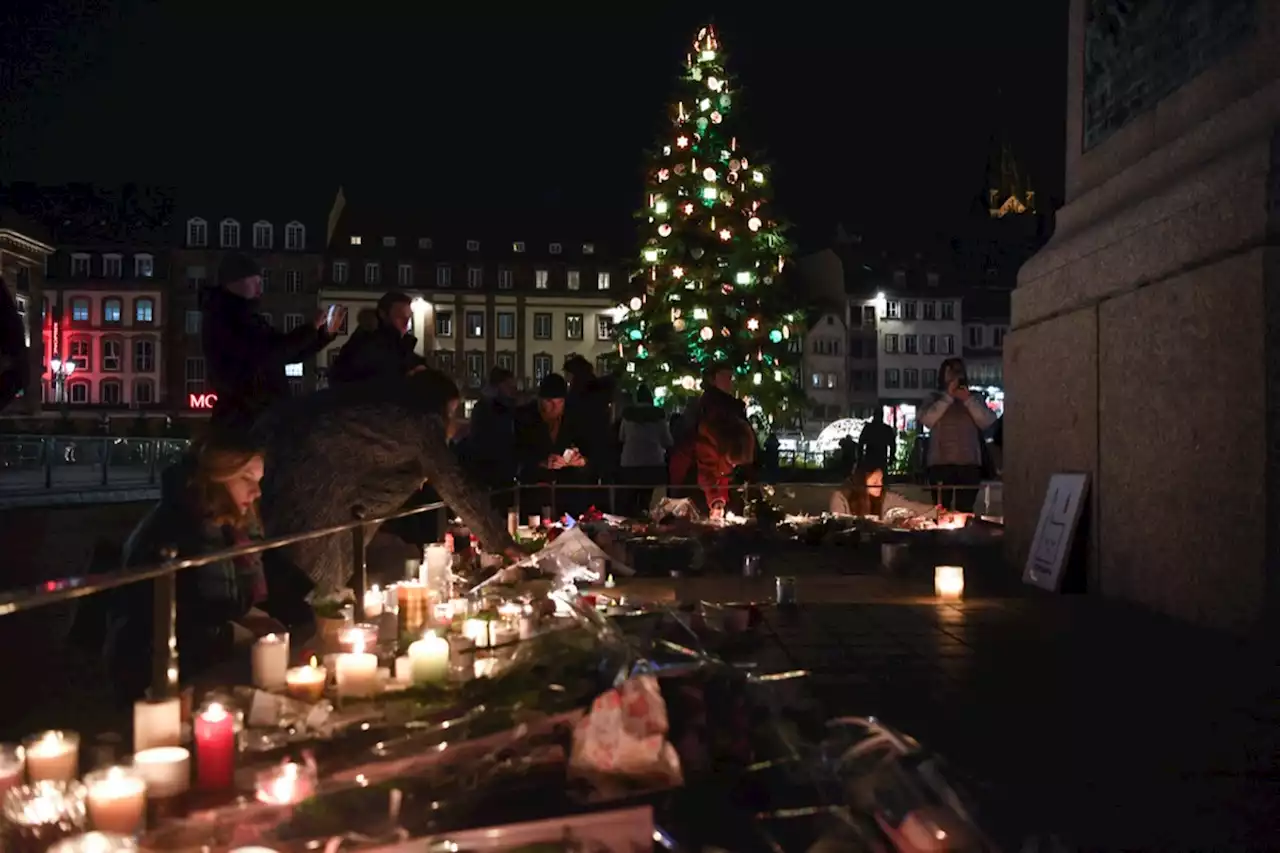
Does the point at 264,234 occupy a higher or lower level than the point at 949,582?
higher

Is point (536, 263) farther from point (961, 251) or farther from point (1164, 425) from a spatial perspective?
point (1164, 425)

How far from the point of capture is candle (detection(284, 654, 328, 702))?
4605 millimetres

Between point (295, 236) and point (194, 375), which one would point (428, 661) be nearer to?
point (295, 236)

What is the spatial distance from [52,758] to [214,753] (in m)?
0.43

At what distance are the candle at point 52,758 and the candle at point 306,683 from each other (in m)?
1.20

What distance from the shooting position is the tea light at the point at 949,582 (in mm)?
7641

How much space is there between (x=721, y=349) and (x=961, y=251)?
60.3 metres

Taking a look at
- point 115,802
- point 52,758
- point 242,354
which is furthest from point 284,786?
point 242,354

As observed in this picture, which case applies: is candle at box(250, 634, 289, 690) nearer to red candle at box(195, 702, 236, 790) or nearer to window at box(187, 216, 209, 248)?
red candle at box(195, 702, 236, 790)

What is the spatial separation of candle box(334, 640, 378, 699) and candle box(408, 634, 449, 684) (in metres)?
0.17

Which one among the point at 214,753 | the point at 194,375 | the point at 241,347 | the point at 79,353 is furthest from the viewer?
the point at 194,375

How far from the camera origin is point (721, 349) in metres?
27.7

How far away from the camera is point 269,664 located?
15.5 ft

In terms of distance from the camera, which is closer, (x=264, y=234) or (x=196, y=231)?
(x=264, y=234)
